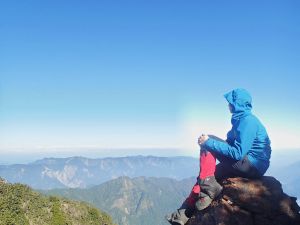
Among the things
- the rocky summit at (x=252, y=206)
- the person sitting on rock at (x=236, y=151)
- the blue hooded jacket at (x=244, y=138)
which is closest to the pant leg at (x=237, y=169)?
the person sitting on rock at (x=236, y=151)

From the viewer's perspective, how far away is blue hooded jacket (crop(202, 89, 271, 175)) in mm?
14875

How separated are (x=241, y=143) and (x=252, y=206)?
98.0 inches

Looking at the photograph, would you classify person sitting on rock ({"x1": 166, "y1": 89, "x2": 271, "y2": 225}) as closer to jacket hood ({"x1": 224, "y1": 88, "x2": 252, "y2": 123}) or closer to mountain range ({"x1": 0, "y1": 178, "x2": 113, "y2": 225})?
jacket hood ({"x1": 224, "y1": 88, "x2": 252, "y2": 123})

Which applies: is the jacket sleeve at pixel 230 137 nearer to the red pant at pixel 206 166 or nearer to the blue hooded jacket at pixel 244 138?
the blue hooded jacket at pixel 244 138

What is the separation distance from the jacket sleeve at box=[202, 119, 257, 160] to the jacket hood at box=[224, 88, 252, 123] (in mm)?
498

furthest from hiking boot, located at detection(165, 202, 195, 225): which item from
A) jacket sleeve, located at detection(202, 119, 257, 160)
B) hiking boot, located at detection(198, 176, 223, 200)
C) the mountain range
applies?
the mountain range

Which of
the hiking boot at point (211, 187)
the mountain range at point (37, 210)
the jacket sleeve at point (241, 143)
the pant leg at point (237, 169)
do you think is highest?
the jacket sleeve at point (241, 143)

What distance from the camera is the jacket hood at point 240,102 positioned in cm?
1533

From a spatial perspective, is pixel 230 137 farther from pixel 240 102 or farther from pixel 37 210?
pixel 37 210

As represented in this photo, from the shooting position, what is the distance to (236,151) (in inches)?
584

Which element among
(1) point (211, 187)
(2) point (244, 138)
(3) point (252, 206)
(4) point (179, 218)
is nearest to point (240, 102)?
(2) point (244, 138)

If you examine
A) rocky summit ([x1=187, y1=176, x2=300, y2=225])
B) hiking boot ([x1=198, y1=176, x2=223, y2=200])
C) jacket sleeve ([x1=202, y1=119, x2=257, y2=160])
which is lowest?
rocky summit ([x1=187, y1=176, x2=300, y2=225])

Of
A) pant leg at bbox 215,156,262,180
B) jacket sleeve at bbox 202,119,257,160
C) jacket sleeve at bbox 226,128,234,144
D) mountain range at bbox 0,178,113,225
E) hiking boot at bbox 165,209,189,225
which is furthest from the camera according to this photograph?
mountain range at bbox 0,178,113,225

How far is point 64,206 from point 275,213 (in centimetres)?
10544
